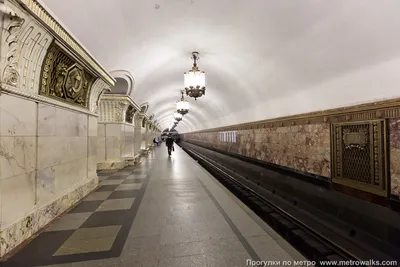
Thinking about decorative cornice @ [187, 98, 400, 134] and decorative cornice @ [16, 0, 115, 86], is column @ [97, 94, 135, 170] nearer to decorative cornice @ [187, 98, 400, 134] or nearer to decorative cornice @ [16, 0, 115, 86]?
decorative cornice @ [16, 0, 115, 86]

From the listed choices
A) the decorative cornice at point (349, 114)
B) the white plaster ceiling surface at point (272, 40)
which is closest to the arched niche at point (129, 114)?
the white plaster ceiling surface at point (272, 40)

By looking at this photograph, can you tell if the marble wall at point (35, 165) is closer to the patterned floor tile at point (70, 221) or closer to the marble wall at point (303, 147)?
the patterned floor tile at point (70, 221)

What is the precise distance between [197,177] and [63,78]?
13.2ft

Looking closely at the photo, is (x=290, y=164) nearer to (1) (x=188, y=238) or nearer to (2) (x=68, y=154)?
(1) (x=188, y=238)

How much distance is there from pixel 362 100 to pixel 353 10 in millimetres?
1422

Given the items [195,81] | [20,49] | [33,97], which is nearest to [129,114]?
[195,81]

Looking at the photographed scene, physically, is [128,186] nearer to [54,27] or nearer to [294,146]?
[54,27]

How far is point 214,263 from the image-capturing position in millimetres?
2020

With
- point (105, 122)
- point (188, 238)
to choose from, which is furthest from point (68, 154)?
point (105, 122)

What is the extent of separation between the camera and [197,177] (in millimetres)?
6133

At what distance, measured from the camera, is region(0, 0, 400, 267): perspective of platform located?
2.30 meters

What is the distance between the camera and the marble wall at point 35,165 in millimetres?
2252

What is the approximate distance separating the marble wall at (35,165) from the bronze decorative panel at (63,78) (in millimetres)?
247

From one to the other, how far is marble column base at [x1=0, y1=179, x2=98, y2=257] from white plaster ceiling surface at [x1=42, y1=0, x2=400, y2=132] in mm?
2782
